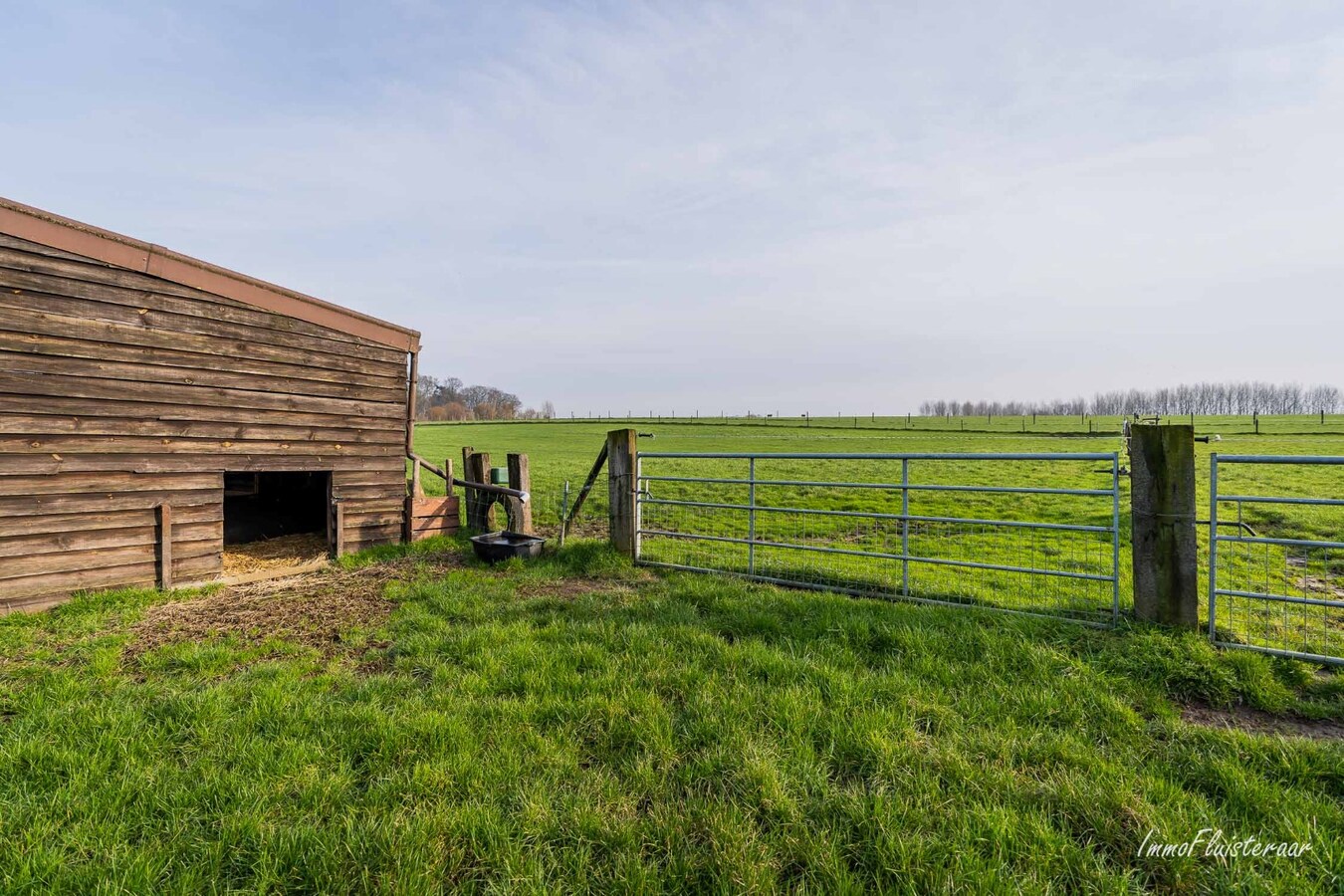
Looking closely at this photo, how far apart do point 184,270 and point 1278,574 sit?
1279 cm

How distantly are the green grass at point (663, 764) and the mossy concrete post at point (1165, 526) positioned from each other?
0.30 m

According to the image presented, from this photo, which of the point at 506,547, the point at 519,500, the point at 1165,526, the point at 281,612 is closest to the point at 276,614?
the point at 281,612

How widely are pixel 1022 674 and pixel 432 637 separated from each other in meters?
4.11

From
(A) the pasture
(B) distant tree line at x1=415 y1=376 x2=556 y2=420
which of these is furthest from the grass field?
(B) distant tree line at x1=415 y1=376 x2=556 y2=420

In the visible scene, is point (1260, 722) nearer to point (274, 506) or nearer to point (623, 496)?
point (623, 496)

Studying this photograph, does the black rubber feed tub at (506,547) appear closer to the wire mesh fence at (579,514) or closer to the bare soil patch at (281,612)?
the bare soil patch at (281,612)

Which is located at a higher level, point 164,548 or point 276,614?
point 164,548

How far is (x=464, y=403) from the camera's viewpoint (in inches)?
3223

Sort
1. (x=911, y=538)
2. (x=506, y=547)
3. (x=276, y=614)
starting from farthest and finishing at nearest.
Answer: (x=911, y=538) < (x=506, y=547) < (x=276, y=614)

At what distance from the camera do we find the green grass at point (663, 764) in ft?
6.77

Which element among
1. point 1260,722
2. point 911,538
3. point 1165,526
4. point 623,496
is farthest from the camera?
point 911,538

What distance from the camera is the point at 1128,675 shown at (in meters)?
3.48

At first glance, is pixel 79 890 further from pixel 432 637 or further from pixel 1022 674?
pixel 1022 674

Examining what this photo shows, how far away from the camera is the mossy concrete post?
399 cm
